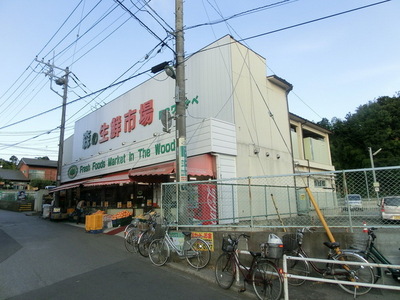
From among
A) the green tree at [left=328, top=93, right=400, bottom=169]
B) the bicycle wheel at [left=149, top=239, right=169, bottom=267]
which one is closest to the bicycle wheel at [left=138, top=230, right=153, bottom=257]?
the bicycle wheel at [left=149, top=239, right=169, bottom=267]

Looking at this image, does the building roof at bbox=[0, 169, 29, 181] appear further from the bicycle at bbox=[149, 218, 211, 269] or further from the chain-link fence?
the bicycle at bbox=[149, 218, 211, 269]

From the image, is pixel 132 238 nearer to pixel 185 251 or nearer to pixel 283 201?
pixel 185 251

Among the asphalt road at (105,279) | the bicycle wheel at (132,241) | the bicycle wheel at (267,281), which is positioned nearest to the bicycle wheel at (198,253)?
the asphalt road at (105,279)

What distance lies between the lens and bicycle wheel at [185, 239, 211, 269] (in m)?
6.75

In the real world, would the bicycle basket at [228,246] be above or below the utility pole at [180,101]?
below

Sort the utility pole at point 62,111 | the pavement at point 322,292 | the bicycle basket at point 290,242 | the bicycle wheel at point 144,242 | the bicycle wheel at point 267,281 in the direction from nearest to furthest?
the bicycle wheel at point 267,281 → the pavement at point 322,292 → the bicycle basket at point 290,242 → the bicycle wheel at point 144,242 → the utility pole at point 62,111

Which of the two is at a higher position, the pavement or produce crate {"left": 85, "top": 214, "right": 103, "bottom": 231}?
produce crate {"left": 85, "top": 214, "right": 103, "bottom": 231}

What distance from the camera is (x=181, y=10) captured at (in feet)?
29.9

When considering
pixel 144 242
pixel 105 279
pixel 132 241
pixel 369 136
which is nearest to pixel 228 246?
pixel 105 279

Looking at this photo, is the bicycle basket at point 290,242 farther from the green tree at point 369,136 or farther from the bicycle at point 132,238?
the green tree at point 369,136

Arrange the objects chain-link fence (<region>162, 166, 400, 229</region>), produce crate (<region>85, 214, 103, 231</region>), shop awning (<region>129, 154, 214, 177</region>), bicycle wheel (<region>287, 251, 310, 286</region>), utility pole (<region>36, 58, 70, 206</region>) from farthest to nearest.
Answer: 1. utility pole (<region>36, 58, 70, 206</region>)
2. produce crate (<region>85, 214, 103, 231</region>)
3. shop awning (<region>129, 154, 214, 177</region>)
4. chain-link fence (<region>162, 166, 400, 229</region>)
5. bicycle wheel (<region>287, 251, 310, 286</region>)

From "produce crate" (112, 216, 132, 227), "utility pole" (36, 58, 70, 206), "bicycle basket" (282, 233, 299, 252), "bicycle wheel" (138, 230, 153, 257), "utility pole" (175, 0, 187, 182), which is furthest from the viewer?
"utility pole" (36, 58, 70, 206)

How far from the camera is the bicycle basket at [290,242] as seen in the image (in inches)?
219

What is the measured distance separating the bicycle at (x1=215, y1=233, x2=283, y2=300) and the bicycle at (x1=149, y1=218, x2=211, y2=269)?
45.1 inches
